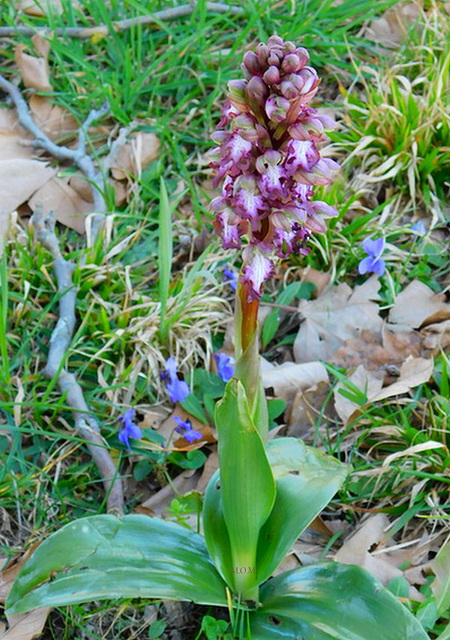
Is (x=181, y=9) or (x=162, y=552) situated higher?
(x=181, y=9)

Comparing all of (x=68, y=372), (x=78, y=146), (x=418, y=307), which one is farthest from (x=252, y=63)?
(x=78, y=146)

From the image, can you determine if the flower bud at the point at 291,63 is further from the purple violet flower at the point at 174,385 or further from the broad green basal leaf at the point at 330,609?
the purple violet flower at the point at 174,385

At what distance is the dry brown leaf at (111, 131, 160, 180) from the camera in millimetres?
3770

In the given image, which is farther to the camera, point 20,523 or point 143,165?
point 143,165

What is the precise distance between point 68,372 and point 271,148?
1.61m

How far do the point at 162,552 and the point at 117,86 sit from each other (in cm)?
241

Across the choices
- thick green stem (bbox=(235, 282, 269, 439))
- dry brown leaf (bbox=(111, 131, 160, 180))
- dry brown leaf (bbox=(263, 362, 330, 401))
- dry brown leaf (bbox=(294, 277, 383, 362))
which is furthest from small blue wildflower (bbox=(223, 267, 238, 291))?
thick green stem (bbox=(235, 282, 269, 439))

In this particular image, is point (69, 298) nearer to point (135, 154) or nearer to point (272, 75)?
point (135, 154)

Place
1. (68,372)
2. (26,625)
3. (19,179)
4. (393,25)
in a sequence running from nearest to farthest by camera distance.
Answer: (26,625), (68,372), (19,179), (393,25)

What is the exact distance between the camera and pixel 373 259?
335 centimetres

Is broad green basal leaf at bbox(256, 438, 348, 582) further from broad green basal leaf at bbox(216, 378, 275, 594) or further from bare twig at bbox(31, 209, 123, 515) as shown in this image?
bare twig at bbox(31, 209, 123, 515)

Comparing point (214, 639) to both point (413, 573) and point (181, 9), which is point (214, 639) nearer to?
point (413, 573)

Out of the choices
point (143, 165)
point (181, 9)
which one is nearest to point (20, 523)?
point (143, 165)

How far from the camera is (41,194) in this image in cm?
366
